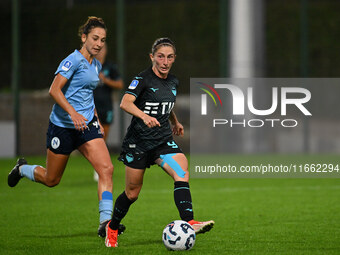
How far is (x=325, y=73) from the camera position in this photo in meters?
20.8

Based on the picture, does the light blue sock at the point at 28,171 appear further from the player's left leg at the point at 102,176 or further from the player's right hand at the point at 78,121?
the player's right hand at the point at 78,121

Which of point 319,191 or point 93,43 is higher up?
point 93,43

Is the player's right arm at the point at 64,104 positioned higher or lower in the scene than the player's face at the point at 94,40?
lower

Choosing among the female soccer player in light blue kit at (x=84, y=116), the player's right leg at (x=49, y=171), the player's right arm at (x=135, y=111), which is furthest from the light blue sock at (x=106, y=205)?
the player's right arm at (x=135, y=111)

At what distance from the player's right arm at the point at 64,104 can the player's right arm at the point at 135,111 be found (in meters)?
0.59

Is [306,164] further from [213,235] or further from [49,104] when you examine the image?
[213,235]

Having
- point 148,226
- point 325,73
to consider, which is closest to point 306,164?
point 325,73

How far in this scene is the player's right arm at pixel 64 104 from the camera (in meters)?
7.03

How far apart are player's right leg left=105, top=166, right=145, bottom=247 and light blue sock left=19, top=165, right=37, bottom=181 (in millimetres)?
1450

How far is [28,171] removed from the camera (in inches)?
321

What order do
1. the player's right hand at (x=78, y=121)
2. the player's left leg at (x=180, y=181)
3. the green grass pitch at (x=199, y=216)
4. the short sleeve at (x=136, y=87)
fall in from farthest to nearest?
the player's right hand at (x=78, y=121)
the green grass pitch at (x=199, y=216)
the short sleeve at (x=136, y=87)
the player's left leg at (x=180, y=181)

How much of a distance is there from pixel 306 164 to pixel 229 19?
16.6 ft

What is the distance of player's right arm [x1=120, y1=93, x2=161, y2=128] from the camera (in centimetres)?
641

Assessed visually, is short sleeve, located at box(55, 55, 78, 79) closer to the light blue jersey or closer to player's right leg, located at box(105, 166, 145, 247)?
the light blue jersey
